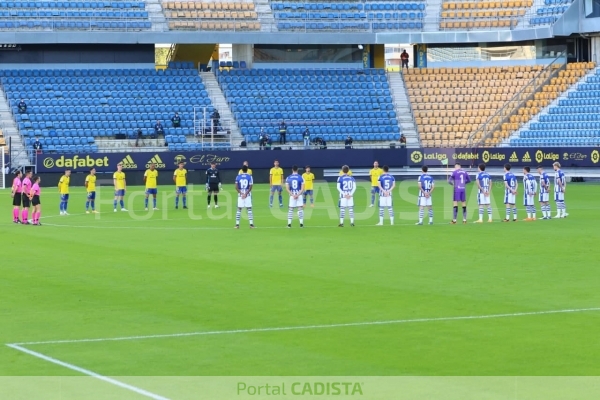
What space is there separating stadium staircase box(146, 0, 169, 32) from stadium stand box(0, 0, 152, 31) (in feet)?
1.21

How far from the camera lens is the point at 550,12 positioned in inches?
2611

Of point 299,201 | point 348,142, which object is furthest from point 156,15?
point 299,201

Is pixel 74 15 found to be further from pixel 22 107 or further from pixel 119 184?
pixel 119 184

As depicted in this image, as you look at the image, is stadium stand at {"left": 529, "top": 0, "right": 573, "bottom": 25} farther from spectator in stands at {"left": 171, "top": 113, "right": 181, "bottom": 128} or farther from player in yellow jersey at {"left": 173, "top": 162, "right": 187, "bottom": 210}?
player in yellow jersey at {"left": 173, "top": 162, "right": 187, "bottom": 210}

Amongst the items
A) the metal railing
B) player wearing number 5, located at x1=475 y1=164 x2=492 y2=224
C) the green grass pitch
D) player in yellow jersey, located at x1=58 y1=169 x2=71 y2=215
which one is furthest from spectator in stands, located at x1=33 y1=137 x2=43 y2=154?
player wearing number 5, located at x1=475 y1=164 x2=492 y2=224

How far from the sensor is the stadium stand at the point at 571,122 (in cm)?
5978

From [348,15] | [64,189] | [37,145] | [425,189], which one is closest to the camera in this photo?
[425,189]

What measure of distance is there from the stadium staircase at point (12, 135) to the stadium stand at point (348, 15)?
17807 mm

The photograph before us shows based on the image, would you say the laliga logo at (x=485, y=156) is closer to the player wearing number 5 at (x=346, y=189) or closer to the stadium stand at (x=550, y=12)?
the stadium stand at (x=550, y=12)

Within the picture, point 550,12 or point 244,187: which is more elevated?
point 550,12

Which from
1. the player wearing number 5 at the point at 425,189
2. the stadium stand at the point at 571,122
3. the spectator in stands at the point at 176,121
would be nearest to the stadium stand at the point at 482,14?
the stadium stand at the point at 571,122

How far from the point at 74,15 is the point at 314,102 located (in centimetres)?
1521

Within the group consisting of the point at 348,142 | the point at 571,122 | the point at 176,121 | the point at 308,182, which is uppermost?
the point at 176,121

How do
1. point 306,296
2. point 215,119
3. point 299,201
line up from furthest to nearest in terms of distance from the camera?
point 215,119, point 299,201, point 306,296
